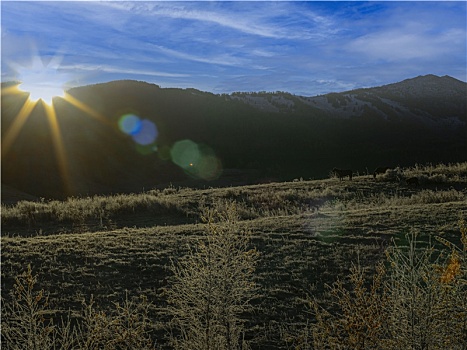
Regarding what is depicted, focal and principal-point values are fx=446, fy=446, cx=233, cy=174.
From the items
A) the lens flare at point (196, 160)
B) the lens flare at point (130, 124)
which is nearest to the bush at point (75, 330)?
the lens flare at point (196, 160)

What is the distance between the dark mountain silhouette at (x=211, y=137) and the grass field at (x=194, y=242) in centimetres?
2435

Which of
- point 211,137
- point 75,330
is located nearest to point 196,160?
point 211,137

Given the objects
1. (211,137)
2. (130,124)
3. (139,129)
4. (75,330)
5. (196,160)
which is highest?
(130,124)

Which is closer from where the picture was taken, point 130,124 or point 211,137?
point 130,124

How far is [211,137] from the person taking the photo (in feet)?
224

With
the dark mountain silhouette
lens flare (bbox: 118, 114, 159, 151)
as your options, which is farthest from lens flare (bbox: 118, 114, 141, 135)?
the dark mountain silhouette

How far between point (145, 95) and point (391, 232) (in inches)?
2773

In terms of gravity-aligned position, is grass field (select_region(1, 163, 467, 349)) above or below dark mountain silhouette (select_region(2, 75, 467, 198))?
below

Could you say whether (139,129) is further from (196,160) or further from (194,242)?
(194,242)

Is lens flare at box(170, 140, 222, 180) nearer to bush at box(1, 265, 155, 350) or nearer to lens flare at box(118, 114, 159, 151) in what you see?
lens flare at box(118, 114, 159, 151)

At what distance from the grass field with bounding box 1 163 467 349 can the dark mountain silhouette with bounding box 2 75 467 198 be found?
958 inches

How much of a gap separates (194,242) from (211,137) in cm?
5710

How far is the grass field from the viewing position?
28.2 ft

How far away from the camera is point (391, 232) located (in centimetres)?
1225
